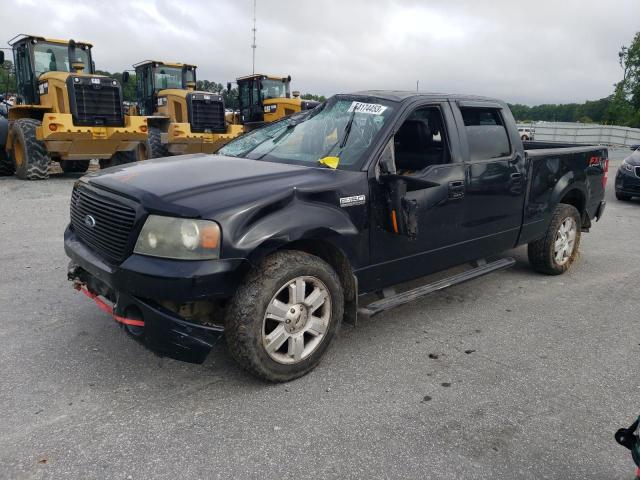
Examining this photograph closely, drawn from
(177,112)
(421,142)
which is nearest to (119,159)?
(177,112)

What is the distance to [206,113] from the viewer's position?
14328 mm

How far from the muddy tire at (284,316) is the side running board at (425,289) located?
323 mm

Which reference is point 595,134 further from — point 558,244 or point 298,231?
point 298,231

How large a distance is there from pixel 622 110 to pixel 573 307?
67694 millimetres

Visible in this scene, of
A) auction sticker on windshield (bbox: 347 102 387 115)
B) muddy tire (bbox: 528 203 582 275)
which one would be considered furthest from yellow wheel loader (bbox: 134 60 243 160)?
auction sticker on windshield (bbox: 347 102 387 115)

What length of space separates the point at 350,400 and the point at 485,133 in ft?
8.70

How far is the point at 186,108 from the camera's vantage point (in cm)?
1405

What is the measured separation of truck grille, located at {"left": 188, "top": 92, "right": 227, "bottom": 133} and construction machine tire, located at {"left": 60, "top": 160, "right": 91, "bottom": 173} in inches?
113

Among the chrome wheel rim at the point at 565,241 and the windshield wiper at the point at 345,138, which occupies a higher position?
the windshield wiper at the point at 345,138

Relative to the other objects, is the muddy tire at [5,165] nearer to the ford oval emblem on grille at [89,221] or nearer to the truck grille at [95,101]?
the truck grille at [95,101]

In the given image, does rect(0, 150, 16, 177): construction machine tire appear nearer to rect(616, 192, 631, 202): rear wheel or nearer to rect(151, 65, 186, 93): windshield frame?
rect(151, 65, 186, 93): windshield frame

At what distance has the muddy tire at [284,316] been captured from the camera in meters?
2.89

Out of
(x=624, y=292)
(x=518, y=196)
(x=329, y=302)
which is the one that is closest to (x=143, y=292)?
(x=329, y=302)

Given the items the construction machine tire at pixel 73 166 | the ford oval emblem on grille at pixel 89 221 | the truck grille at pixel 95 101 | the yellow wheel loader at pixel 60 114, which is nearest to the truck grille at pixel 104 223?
the ford oval emblem on grille at pixel 89 221
